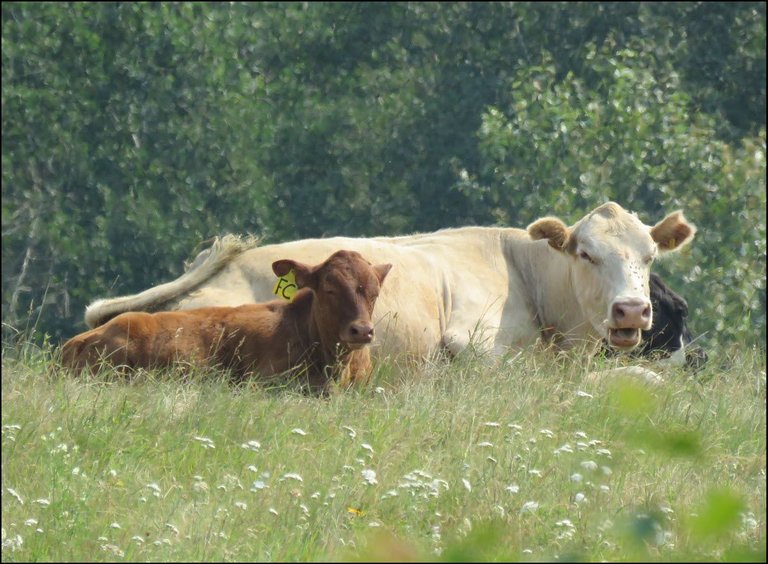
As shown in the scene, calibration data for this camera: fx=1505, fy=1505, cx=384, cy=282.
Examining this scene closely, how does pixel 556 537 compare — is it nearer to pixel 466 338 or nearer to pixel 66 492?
pixel 66 492

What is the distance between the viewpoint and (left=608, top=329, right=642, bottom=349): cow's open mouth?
898 centimetres

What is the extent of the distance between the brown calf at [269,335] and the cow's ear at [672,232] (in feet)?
7.44

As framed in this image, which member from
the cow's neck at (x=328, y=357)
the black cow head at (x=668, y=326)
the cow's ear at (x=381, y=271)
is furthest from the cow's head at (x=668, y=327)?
the cow's neck at (x=328, y=357)

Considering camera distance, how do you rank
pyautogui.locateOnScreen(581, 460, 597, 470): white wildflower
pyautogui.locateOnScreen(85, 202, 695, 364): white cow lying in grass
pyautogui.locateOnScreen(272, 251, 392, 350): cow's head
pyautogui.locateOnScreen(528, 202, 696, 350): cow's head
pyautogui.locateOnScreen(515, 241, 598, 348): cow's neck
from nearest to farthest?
1. pyautogui.locateOnScreen(581, 460, 597, 470): white wildflower
2. pyautogui.locateOnScreen(272, 251, 392, 350): cow's head
3. pyautogui.locateOnScreen(528, 202, 696, 350): cow's head
4. pyautogui.locateOnScreen(85, 202, 695, 364): white cow lying in grass
5. pyautogui.locateOnScreen(515, 241, 598, 348): cow's neck

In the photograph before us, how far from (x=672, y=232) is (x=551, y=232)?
0.79 m

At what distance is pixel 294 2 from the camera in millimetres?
23453

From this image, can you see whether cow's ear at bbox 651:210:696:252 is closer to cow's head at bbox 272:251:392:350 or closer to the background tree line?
cow's head at bbox 272:251:392:350

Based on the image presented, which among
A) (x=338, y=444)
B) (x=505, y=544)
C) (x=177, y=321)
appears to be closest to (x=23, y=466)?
(x=338, y=444)

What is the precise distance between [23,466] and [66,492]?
1.22ft

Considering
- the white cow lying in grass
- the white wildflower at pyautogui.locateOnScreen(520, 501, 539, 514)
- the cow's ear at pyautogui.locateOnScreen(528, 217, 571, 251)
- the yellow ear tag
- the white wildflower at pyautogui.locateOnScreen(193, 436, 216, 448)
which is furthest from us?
the cow's ear at pyautogui.locateOnScreen(528, 217, 571, 251)

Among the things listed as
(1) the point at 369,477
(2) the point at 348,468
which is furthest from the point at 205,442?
(1) the point at 369,477

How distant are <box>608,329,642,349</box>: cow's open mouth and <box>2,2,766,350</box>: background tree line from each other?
27.2 feet

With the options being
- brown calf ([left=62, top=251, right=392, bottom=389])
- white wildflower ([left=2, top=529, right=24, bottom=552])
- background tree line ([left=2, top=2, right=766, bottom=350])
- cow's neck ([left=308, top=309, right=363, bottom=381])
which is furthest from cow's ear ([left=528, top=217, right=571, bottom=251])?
background tree line ([left=2, top=2, right=766, bottom=350])

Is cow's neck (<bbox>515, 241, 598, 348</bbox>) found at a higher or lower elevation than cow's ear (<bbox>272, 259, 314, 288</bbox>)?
lower
